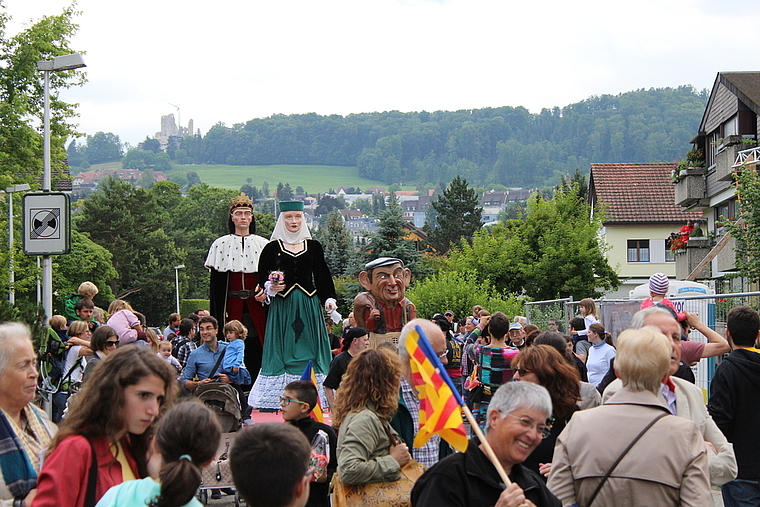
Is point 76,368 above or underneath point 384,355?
underneath

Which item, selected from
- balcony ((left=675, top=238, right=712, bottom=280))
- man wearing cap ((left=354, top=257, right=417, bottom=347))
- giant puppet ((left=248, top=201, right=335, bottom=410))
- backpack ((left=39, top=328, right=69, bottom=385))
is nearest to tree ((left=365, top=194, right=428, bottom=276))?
balcony ((left=675, top=238, right=712, bottom=280))

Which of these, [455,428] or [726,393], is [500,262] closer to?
[726,393]

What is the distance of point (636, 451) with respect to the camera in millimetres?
4227

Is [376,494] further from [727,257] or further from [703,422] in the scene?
[727,257]

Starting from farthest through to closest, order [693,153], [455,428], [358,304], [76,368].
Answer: [693,153]
[76,368]
[358,304]
[455,428]

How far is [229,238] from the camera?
12641 millimetres

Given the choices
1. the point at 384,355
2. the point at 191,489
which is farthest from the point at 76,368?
the point at 191,489

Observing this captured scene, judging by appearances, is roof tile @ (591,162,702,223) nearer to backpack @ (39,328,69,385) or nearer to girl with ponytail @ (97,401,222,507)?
backpack @ (39,328,69,385)

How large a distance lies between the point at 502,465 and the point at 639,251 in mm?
55952

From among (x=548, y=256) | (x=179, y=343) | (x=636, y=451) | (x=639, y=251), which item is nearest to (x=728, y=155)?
(x=548, y=256)

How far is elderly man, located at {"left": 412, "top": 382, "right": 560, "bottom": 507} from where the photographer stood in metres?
3.79

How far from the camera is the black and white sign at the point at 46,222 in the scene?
539 inches

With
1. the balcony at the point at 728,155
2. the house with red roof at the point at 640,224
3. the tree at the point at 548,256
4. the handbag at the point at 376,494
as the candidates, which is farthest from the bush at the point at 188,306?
the handbag at the point at 376,494

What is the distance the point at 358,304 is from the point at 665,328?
4452mm
